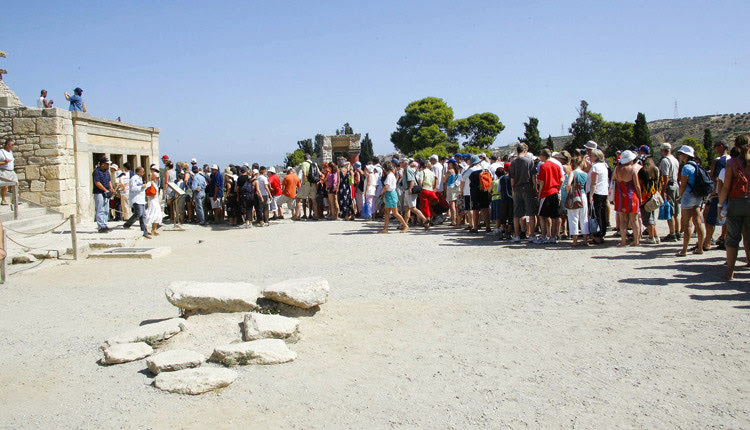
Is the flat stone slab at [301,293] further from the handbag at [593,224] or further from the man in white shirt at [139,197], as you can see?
the man in white shirt at [139,197]

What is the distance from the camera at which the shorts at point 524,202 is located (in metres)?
10.1

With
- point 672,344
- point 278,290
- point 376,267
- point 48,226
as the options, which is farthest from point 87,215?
point 672,344

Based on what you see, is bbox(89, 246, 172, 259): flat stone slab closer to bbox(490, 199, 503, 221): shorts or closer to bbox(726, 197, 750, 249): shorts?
bbox(490, 199, 503, 221): shorts

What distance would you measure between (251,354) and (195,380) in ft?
1.92

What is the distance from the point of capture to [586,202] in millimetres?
9617

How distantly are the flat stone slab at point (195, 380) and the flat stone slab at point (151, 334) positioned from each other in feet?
2.77

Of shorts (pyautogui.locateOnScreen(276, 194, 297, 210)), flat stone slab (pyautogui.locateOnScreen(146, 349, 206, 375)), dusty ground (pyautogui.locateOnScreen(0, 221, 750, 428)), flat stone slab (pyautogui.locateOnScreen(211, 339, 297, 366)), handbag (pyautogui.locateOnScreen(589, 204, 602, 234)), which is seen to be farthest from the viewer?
shorts (pyautogui.locateOnScreen(276, 194, 297, 210))

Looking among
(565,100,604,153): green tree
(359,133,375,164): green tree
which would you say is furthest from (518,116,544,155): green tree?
(359,133,375,164): green tree

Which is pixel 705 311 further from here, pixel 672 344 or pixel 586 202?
pixel 586 202

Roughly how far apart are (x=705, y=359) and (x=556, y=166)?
591 centimetres

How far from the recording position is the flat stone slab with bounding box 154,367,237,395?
4.29 metres

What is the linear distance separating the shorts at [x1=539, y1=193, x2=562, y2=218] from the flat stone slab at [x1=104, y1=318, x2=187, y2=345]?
6810mm

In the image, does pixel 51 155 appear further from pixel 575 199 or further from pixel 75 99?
pixel 575 199

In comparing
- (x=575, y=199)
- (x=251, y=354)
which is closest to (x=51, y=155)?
(x=251, y=354)
